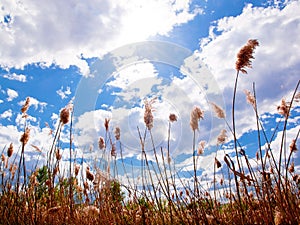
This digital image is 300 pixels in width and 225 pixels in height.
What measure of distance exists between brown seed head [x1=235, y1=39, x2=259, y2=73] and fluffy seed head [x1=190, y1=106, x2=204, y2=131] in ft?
2.20

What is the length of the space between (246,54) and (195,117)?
79cm

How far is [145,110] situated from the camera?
2826mm

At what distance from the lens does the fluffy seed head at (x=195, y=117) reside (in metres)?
2.57

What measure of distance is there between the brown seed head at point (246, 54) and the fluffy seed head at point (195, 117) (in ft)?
2.20

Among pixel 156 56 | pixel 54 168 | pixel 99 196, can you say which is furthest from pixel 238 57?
pixel 156 56

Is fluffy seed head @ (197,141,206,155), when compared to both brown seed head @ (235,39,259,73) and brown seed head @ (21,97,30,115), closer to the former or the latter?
brown seed head @ (235,39,259,73)

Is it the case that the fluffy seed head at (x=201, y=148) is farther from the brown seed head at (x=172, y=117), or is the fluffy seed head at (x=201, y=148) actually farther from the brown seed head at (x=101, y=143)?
the brown seed head at (x=101, y=143)

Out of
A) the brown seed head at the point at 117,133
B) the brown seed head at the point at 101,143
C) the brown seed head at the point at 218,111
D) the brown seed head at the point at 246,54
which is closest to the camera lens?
the brown seed head at the point at 246,54

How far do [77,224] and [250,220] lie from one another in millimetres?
2009

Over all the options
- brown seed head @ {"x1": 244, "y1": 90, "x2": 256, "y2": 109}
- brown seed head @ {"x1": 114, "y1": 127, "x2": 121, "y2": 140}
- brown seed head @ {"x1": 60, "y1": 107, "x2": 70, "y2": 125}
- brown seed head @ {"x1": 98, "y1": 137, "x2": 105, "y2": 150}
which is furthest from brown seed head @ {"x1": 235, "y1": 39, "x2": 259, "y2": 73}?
brown seed head @ {"x1": 98, "y1": 137, "x2": 105, "y2": 150}

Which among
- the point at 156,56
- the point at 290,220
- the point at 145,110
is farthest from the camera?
the point at 156,56

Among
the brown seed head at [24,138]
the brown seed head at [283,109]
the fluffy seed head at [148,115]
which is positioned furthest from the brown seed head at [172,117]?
the brown seed head at [24,138]

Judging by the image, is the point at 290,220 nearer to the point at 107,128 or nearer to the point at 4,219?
the point at 107,128

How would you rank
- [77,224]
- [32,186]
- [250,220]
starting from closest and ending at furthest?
[250,220] → [77,224] → [32,186]
